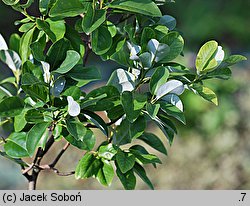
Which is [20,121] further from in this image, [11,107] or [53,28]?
[53,28]

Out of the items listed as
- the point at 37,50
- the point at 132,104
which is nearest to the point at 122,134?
the point at 132,104

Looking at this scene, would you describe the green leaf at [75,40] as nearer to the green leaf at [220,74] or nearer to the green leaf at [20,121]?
the green leaf at [20,121]

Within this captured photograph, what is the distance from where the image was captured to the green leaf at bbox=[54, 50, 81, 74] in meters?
1.05

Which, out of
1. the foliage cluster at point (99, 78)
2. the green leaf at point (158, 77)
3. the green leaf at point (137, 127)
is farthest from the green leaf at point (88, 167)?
the green leaf at point (158, 77)

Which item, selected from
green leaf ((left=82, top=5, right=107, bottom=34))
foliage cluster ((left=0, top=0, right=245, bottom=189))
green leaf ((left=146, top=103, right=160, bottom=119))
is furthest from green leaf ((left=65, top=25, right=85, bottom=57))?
green leaf ((left=146, top=103, right=160, bottom=119))

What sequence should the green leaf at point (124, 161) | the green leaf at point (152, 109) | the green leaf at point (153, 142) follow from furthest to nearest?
the green leaf at point (153, 142)
the green leaf at point (124, 161)
the green leaf at point (152, 109)

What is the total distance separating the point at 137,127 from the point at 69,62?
0.19m

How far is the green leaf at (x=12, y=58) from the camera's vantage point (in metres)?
1.31

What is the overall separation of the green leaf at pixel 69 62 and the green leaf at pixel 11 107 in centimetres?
12

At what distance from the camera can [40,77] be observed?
1.10 m

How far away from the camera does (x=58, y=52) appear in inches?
42.6
